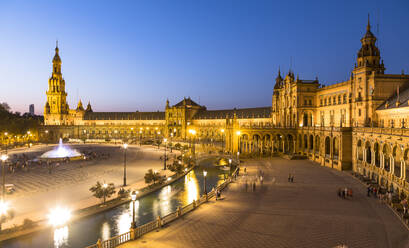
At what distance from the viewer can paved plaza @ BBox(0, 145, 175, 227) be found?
1299 inches

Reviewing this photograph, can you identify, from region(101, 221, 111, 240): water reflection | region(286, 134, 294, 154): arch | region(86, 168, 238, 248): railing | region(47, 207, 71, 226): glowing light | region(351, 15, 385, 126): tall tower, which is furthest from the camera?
region(286, 134, 294, 154): arch

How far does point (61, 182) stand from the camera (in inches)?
1793

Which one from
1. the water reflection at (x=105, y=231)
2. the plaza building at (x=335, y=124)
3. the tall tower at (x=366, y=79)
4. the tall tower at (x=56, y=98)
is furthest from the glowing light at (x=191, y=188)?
the tall tower at (x=56, y=98)

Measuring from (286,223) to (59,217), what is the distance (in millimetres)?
21517

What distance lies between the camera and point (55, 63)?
166 m

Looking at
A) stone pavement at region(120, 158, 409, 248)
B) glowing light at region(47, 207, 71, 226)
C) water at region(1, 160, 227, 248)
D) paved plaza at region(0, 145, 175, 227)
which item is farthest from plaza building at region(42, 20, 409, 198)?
glowing light at region(47, 207, 71, 226)

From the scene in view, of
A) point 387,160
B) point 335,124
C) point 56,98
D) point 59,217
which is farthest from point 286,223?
point 56,98

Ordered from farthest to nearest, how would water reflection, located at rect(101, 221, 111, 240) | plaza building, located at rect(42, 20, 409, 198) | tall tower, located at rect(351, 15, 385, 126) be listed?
tall tower, located at rect(351, 15, 385, 126) → plaza building, located at rect(42, 20, 409, 198) → water reflection, located at rect(101, 221, 111, 240)

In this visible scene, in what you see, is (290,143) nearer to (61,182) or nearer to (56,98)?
(61,182)

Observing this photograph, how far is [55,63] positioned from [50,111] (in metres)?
27.7

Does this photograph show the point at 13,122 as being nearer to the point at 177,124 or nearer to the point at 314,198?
the point at 177,124

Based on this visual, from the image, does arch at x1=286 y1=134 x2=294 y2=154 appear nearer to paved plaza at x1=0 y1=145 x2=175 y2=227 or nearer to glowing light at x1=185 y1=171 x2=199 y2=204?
glowing light at x1=185 y1=171 x2=199 y2=204

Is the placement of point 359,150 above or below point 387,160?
above

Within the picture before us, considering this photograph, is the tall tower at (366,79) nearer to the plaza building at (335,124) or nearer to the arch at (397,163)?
the plaza building at (335,124)
